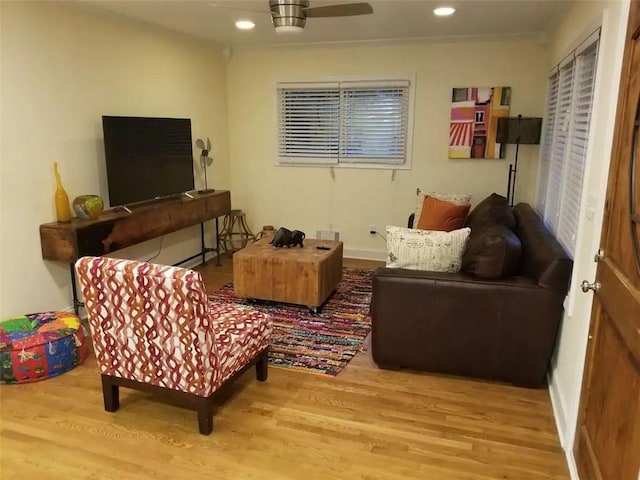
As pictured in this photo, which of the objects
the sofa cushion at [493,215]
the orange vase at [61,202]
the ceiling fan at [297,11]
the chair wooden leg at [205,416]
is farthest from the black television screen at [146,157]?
the sofa cushion at [493,215]

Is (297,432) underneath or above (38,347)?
underneath

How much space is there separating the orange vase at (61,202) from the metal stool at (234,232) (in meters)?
2.36

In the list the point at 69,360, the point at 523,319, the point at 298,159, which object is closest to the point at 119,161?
the point at 69,360

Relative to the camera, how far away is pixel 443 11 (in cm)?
379

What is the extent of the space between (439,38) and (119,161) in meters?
3.32

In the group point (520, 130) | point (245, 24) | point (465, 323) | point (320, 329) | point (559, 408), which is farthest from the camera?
point (520, 130)

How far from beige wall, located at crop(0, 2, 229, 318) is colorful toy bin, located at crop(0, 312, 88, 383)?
342mm

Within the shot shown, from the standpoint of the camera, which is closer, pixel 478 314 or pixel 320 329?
pixel 478 314

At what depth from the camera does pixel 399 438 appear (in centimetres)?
240

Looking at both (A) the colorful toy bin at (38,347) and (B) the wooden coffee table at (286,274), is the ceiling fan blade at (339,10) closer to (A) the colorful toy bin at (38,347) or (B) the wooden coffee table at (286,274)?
(B) the wooden coffee table at (286,274)

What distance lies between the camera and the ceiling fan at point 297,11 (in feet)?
8.99

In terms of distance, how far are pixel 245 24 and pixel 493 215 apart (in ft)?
8.84

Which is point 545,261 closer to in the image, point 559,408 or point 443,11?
point 559,408

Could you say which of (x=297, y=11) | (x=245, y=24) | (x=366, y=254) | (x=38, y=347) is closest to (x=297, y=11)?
(x=297, y=11)
